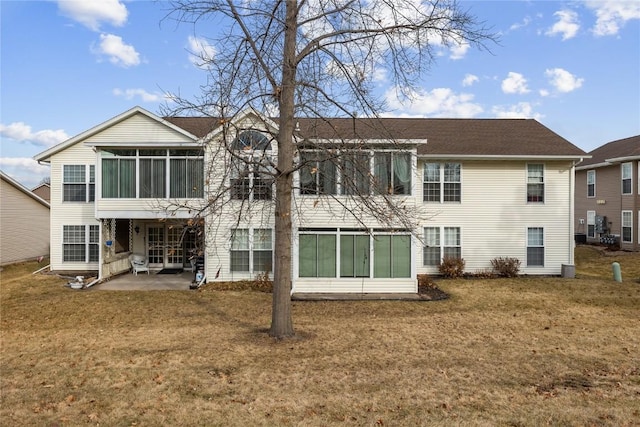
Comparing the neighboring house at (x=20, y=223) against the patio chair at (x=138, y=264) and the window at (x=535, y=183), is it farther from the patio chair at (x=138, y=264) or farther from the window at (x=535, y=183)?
the window at (x=535, y=183)

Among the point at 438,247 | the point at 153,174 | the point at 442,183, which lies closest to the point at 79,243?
the point at 153,174

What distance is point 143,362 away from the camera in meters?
7.27

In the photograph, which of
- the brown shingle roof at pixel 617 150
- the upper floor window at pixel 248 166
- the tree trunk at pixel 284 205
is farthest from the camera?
the brown shingle roof at pixel 617 150

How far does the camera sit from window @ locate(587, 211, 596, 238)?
2789 centimetres

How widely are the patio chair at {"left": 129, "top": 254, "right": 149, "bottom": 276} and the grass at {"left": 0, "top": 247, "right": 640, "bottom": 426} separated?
4.65 m

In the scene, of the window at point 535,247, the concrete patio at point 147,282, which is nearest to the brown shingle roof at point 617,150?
the window at point 535,247

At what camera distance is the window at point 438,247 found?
17359 millimetres

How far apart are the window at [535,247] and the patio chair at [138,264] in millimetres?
15973

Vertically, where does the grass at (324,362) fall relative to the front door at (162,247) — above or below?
below

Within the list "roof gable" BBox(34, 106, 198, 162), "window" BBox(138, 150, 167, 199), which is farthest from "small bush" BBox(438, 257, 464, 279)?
"window" BBox(138, 150, 167, 199)

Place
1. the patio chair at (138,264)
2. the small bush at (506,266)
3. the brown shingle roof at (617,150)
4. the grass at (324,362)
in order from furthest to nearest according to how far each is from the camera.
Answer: the brown shingle roof at (617,150)
the patio chair at (138,264)
the small bush at (506,266)
the grass at (324,362)

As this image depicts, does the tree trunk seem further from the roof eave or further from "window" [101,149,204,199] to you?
the roof eave

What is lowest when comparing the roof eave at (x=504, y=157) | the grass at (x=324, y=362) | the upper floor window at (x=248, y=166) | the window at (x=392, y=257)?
the grass at (x=324, y=362)

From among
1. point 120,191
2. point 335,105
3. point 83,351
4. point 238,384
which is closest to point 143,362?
point 83,351
